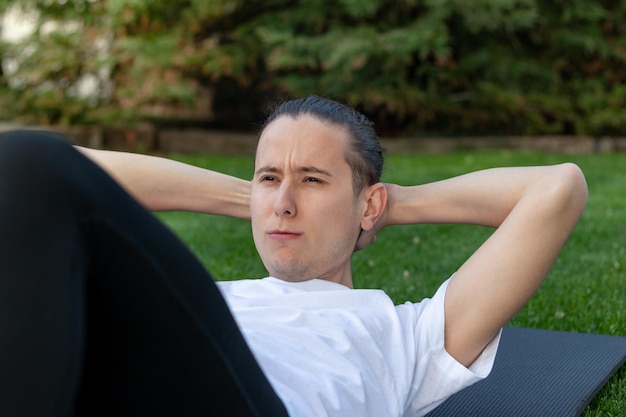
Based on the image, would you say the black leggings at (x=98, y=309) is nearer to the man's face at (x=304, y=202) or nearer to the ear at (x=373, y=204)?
the man's face at (x=304, y=202)

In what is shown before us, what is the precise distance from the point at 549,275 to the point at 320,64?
6.01 meters

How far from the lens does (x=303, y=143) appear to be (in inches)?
75.8

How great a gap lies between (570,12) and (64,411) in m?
10.2

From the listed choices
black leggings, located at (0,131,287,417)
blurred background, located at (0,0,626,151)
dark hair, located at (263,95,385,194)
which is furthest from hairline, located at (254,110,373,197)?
blurred background, located at (0,0,626,151)

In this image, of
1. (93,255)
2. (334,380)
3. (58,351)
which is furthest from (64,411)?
(334,380)

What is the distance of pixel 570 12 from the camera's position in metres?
10.3

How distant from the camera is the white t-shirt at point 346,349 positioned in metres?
1.61

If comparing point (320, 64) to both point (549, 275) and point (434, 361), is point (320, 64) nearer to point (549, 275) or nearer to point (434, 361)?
point (549, 275)

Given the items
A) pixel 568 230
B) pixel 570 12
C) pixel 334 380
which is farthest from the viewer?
pixel 570 12

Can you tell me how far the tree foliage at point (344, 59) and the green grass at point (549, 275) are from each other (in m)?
2.96

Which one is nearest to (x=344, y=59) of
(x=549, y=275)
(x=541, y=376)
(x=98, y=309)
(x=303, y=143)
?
(x=549, y=275)

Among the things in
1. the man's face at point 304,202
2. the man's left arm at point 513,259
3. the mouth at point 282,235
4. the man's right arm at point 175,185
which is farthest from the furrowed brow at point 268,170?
the man's left arm at point 513,259

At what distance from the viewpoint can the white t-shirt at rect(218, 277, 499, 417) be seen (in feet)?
5.30

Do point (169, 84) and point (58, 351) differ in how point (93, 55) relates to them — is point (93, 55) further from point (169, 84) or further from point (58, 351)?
point (58, 351)
